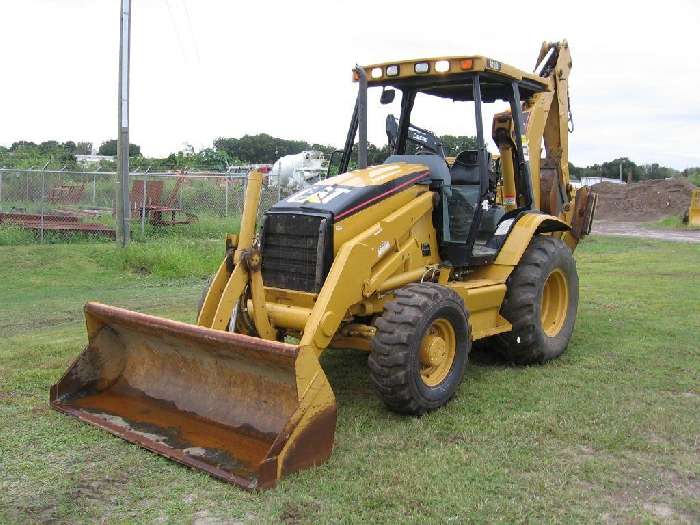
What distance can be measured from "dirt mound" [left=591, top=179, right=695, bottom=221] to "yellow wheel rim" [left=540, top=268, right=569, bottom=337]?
2822 cm

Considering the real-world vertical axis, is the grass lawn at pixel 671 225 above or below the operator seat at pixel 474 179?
below

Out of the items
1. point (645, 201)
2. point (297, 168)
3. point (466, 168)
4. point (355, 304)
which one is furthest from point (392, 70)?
point (645, 201)

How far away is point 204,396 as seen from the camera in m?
5.52

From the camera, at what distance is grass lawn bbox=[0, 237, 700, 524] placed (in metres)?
4.12

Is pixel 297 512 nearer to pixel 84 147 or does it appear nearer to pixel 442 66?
pixel 442 66

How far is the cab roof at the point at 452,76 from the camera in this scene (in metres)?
6.57

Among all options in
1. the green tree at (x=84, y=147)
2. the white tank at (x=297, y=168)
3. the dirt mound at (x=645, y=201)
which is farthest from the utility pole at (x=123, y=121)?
the green tree at (x=84, y=147)

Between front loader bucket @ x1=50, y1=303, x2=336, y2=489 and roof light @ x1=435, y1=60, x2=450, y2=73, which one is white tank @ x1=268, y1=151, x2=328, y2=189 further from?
front loader bucket @ x1=50, y1=303, x2=336, y2=489

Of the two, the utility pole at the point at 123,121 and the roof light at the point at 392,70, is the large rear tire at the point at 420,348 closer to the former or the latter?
the roof light at the point at 392,70

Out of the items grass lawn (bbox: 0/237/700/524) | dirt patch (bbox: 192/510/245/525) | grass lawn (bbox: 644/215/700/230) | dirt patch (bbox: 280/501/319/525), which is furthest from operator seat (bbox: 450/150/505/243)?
grass lawn (bbox: 644/215/700/230)

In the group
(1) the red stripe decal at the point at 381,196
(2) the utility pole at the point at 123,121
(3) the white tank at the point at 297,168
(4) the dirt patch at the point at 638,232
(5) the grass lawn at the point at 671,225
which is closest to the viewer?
(1) the red stripe decal at the point at 381,196

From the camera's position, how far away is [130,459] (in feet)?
15.8

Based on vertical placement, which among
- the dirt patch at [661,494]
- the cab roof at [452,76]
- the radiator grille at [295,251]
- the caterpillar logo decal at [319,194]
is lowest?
the dirt patch at [661,494]

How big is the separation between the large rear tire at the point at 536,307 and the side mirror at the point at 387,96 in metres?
1.99
